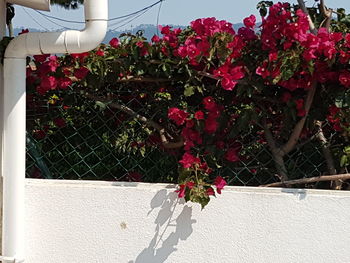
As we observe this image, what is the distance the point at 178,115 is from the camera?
9.89ft

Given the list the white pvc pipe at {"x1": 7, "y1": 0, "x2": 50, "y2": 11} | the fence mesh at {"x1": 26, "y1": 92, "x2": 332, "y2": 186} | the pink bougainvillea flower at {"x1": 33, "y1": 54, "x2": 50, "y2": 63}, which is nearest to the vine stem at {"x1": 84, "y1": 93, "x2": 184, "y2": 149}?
the fence mesh at {"x1": 26, "y1": 92, "x2": 332, "y2": 186}

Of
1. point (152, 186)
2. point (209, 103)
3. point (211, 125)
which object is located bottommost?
point (152, 186)

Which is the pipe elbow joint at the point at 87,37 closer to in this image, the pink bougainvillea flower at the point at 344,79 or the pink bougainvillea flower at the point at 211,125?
the pink bougainvillea flower at the point at 211,125

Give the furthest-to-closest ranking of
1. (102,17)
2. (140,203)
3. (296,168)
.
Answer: (296,168)
(140,203)
(102,17)

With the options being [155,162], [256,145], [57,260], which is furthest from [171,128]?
[57,260]

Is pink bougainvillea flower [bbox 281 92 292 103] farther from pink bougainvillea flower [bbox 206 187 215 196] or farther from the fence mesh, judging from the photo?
pink bougainvillea flower [bbox 206 187 215 196]

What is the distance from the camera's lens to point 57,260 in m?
3.11

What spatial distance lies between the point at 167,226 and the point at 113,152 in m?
0.58

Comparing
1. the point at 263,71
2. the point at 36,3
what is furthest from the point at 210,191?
the point at 36,3

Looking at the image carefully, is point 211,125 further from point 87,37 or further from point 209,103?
point 87,37

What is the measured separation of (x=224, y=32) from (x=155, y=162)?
0.81 meters

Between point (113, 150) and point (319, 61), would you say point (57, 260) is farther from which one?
point (319, 61)

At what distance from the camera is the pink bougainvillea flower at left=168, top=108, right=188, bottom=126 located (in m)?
3.01

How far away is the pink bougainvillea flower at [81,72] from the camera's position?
3094 millimetres
